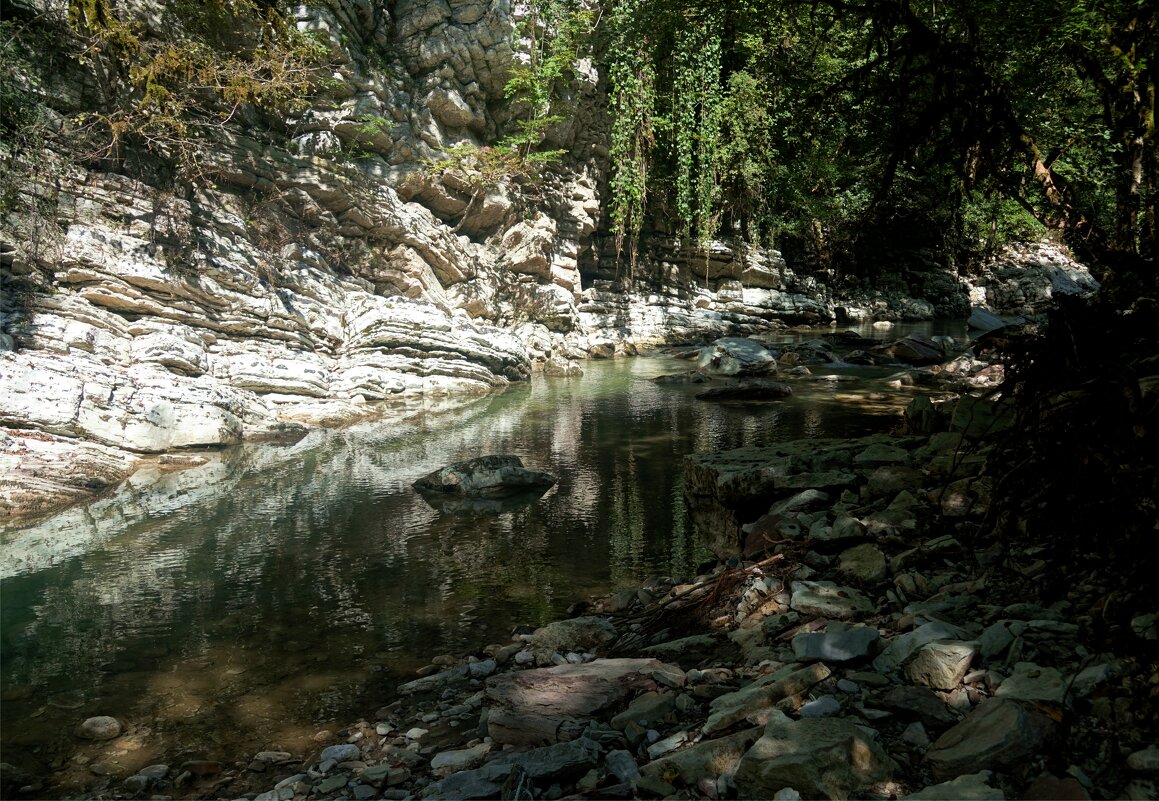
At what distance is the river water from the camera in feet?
11.9

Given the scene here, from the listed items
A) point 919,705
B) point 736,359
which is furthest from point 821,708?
point 736,359

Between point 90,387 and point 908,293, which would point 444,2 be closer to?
point 90,387

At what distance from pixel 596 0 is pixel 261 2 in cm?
939

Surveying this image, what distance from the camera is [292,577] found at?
534 centimetres

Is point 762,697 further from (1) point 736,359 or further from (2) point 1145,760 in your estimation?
(1) point 736,359

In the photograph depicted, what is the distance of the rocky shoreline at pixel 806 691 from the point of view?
6.41ft

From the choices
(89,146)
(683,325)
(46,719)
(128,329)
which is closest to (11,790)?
(46,719)

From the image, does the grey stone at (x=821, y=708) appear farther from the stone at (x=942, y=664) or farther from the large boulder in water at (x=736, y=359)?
the large boulder in water at (x=736, y=359)

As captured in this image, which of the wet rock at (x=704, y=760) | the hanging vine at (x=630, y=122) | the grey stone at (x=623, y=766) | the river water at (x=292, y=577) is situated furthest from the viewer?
the hanging vine at (x=630, y=122)

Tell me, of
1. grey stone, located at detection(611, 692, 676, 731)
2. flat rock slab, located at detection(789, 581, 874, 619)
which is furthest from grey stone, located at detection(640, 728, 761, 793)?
flat rock slab, located at detection(789, 581, 874, 619)

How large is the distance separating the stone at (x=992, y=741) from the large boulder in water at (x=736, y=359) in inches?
498

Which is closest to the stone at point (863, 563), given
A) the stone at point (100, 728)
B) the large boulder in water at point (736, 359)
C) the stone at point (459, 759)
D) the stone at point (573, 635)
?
the stone at point (573, 635)

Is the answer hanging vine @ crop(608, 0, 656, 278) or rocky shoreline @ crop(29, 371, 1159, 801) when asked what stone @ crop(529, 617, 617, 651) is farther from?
hanging vine @ crop(608, 0, 656, 278)

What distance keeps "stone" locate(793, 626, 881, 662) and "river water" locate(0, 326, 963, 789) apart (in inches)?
83.1
